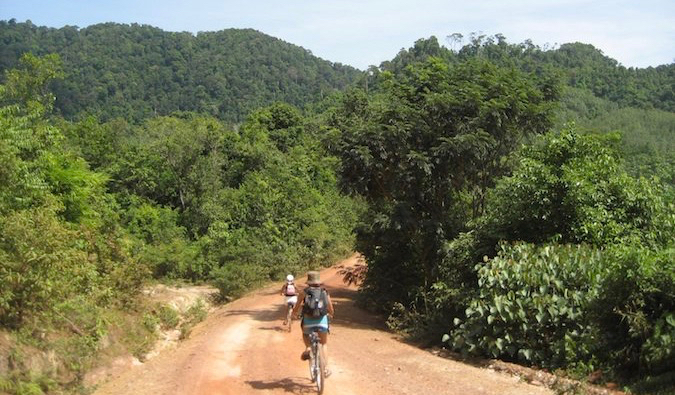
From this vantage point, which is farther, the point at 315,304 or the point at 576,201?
the point at 576,201

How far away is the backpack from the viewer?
356 inches

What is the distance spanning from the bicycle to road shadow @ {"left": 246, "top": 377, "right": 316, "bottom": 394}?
23cm

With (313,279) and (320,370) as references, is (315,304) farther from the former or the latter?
(320,370)

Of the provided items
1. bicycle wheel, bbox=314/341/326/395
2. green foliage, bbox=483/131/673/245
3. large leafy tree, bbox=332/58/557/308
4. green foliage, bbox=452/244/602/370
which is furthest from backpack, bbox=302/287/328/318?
large leafy tree, bbox=332/58/557/308

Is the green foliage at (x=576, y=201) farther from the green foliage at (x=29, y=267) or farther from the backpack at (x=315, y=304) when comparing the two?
the green foliage at (x=29, y=267)

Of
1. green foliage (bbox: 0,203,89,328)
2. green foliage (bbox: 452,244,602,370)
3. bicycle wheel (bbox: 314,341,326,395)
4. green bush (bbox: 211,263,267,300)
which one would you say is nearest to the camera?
bicycle wheel (bbox: 314,341,326,395)

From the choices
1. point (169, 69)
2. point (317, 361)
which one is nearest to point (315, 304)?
point (317, 361)

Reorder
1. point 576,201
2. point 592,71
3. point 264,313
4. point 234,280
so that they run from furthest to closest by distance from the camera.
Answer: point 592,71, point 234,280, point 264,313, point 576,201

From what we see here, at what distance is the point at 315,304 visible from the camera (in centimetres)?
905

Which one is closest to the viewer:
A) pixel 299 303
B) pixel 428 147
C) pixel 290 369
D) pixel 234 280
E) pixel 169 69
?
pixel 299 303

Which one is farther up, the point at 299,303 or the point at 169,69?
the point at 169,69

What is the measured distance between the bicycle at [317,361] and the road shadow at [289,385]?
0.23 m

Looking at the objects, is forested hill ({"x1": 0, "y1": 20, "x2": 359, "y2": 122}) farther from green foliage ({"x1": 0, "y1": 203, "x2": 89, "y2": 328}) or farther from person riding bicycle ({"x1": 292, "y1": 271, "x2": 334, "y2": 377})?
person riding bicycle ({"x1": 292, "y1": 271, "x2": 334, "y2": 377})

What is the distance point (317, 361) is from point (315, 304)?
80 centimetres
